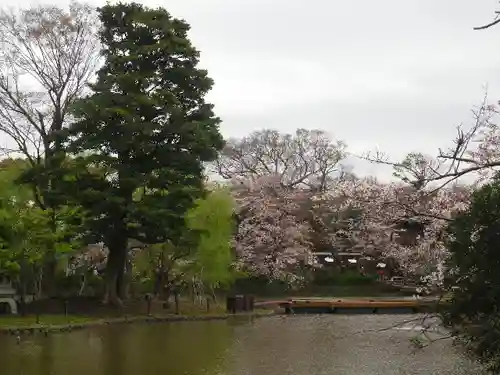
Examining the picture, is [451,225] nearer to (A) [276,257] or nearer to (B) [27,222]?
(B) [27,222]

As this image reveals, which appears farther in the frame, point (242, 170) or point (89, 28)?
point (242, 170)

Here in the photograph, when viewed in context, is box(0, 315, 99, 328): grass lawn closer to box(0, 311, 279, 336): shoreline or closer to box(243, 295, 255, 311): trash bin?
box(0, 311, 279, 336): shoreline

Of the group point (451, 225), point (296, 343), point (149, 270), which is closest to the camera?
point (451, 225)

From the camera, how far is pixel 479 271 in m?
6.35

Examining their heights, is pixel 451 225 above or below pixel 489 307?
above

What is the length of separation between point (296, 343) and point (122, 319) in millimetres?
7942

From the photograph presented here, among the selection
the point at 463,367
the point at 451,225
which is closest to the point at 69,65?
the point at 463,367

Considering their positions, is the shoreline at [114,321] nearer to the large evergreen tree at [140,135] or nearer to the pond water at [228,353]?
the pond water at [228,353]

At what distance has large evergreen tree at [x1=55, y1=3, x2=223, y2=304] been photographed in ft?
75.2

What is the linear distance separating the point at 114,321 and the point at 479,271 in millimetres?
16824

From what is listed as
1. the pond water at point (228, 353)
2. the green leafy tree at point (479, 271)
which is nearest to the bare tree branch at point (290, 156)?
the pond water at point (228, 353)

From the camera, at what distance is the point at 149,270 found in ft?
88.7

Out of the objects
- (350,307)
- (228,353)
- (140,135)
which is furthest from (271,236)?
(228,353)

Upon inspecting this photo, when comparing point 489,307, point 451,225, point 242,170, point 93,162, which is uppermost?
point 242,170
